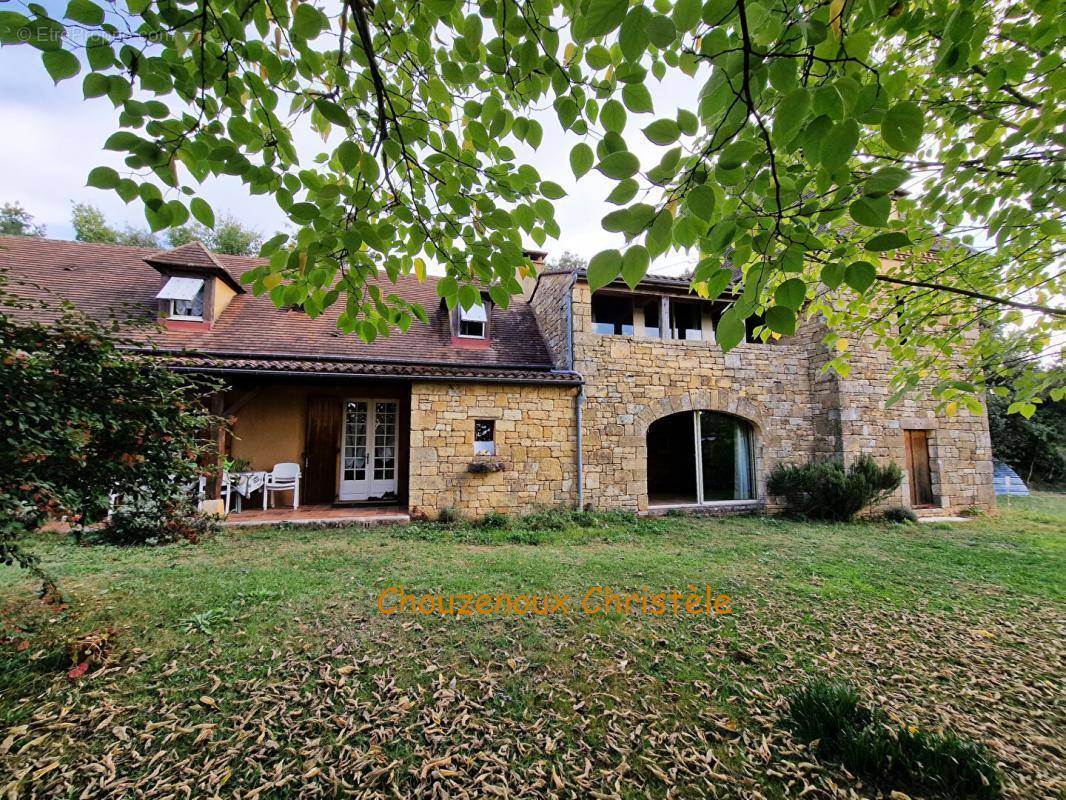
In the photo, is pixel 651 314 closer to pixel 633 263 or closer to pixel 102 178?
pixel 633 263

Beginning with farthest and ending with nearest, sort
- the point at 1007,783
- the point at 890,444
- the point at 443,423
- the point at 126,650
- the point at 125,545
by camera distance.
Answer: the point at 890,444 → the point at 443,423 → the point at 125,545 → the point at 126,650 → the point at 1007,783

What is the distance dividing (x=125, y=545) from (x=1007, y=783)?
8439 millimetres

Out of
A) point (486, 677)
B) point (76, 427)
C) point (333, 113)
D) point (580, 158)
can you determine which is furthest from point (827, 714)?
point (76, 427)

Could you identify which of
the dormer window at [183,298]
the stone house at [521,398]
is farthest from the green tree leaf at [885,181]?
the dormer window at [183,298]

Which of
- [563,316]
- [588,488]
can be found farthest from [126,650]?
[563,316]

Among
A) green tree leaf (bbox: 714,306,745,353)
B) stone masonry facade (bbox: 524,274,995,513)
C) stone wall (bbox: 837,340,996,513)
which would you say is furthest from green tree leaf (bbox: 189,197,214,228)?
stone wall (bbox: 837,340,996,513)

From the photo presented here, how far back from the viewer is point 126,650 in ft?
9.34

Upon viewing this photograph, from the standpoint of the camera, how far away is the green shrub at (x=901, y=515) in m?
8.30

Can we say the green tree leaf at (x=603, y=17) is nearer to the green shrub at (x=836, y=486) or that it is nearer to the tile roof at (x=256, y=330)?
the tile roof at (x=256, y=330)

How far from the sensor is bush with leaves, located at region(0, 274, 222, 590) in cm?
243

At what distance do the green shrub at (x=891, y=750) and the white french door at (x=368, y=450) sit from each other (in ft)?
27.6

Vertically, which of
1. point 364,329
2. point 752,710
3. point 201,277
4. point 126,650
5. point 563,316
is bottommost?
point 752,710

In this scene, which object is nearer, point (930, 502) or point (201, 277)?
point (201, 277)

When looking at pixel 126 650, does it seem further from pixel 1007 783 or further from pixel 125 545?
pixel 1007 783
